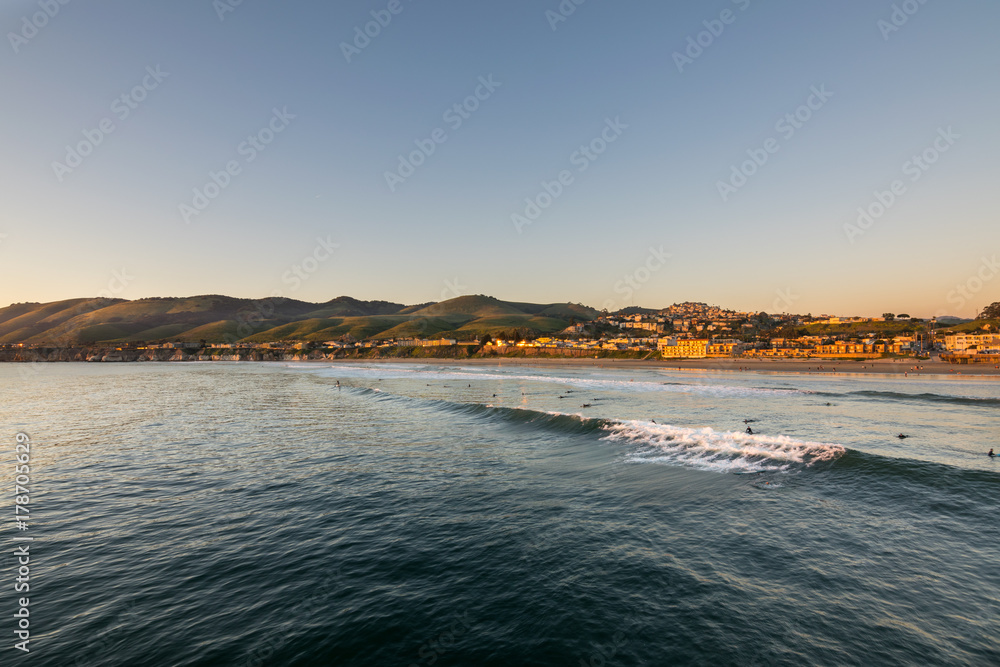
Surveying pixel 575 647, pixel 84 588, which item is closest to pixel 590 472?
pixel 575 647

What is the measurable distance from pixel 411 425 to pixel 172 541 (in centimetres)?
2352

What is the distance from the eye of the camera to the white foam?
23.0 m

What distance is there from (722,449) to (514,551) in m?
18.6

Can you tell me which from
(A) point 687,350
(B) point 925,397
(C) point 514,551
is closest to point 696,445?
(C) point 514,551

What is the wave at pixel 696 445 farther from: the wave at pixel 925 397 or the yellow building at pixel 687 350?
the yellow building at pixel 687 350

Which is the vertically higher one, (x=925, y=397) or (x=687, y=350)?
(x=687, y=350)

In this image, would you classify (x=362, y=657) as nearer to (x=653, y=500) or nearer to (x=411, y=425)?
(x=653, y=500)

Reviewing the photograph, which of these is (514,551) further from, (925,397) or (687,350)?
(687,350)

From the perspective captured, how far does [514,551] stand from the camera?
13.2m

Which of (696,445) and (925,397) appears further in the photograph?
(925,397)

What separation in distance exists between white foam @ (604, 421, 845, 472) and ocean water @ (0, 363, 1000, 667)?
26 cm

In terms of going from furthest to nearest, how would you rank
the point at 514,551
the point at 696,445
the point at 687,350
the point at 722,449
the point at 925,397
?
the point at 687,350 < the point at 925,397 < the point at 696,445 < the point at 722,449 < the point at 514,551

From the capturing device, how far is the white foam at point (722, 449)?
23031 millimetres

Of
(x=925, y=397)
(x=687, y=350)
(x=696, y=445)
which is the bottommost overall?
(x=925, y=397)
